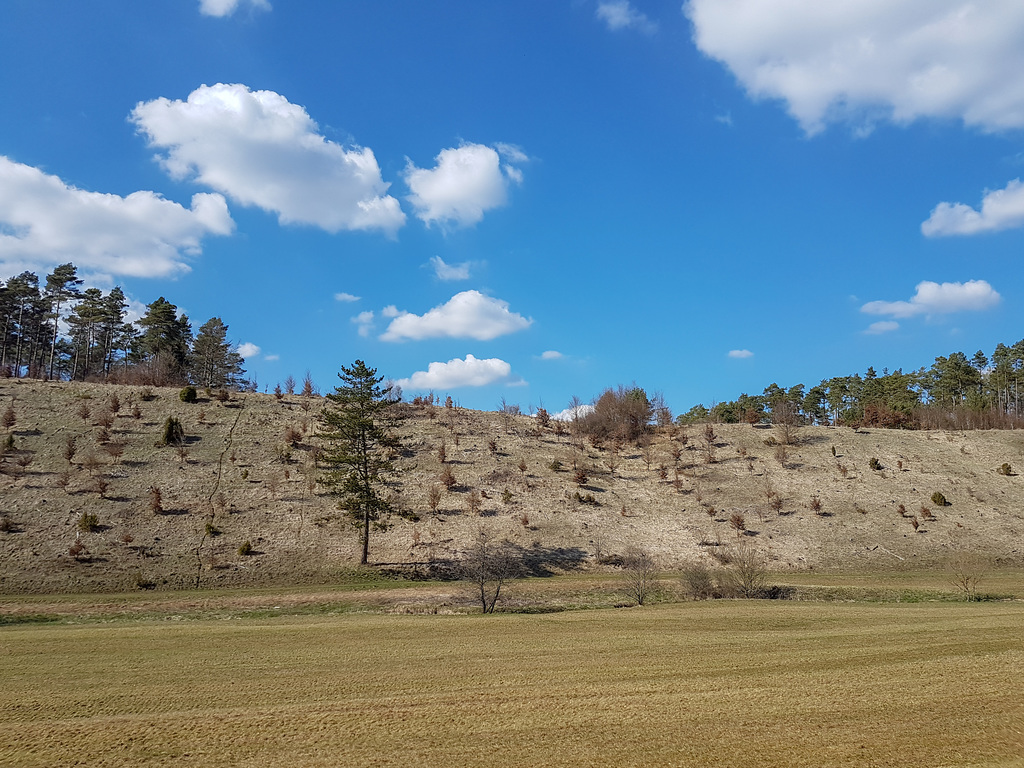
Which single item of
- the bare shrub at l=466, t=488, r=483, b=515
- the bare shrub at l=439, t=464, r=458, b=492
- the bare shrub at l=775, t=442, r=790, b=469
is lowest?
the bare shrub at l=466, t=488, r=483, b=515

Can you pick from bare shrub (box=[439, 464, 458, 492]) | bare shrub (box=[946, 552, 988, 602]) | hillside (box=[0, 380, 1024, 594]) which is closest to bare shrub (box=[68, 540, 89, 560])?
hillside (box=[0, 380, 1024, 594])

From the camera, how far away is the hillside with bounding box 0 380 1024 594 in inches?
1564

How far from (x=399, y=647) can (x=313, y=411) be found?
49901 mm

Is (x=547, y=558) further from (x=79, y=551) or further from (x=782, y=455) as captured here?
(x=782, y=455)

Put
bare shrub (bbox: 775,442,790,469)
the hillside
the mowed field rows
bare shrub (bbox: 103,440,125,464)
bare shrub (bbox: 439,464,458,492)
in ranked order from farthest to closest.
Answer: bare shrub (bbox: 775,442,790,469) → bare shrub (bbox: 439,464,458,492) → bare shrub (bbox: 103,440,125,464) → the hillside → the mowed field rows

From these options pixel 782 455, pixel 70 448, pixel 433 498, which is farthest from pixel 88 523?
pixel 782 455

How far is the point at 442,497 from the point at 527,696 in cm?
3987

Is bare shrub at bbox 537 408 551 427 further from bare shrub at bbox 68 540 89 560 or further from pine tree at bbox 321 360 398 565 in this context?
bare shrub at bbox 68 540 89 560

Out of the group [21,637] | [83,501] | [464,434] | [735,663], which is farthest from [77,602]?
[464,434]

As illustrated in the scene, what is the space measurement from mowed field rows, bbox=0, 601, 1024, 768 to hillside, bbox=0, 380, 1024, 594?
66.9 ft

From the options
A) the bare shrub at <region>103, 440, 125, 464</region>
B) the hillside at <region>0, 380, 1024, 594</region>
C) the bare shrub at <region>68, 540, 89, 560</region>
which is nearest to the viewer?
the bare shrub at <region>68, 540, 89, 560</region>

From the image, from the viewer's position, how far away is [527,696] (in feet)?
41.4

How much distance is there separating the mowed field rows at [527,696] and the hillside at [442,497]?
2039 centimetres

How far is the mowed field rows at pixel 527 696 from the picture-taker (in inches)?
380
